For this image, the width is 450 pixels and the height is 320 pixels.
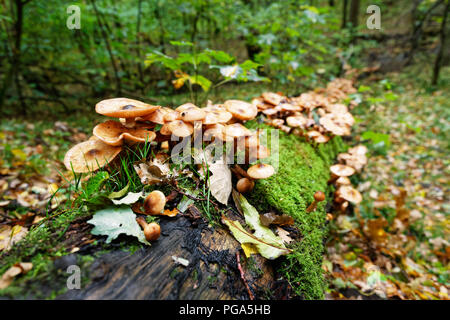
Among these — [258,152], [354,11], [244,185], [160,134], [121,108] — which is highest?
[354,11]

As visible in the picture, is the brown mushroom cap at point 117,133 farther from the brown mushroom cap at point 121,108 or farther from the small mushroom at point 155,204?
the small mushroom at point 155,204

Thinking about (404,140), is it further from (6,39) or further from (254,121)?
(6,39)

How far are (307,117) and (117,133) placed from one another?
271 cm

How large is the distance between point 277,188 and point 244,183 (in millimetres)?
359

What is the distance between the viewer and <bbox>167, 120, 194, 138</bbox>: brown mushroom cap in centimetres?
172

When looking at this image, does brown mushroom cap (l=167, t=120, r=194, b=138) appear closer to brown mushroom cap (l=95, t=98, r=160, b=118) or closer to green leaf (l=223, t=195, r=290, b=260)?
brown mushroom cap (l=95, t=98, r=160, b=118)

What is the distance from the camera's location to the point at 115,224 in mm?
1255

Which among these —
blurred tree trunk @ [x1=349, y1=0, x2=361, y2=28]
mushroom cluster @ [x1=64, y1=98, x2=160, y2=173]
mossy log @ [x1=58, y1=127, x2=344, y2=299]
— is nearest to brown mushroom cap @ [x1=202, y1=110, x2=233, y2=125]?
mushroom cluster @ [x1=64, y1=98, x2=160, y2=173]

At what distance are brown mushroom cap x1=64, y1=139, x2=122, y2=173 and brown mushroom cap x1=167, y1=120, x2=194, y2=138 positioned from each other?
16.9 inches

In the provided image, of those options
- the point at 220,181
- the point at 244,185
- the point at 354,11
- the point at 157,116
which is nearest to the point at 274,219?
the point at 244,185

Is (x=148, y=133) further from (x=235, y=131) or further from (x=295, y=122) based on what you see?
(x=295, y=122)

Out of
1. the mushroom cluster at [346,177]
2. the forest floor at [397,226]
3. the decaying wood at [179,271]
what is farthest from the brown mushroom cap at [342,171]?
the decaying wood at [179,271]

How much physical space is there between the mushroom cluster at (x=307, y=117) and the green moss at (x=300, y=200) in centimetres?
18
